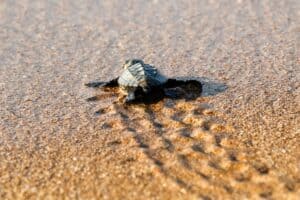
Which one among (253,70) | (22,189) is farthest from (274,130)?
(22,189)

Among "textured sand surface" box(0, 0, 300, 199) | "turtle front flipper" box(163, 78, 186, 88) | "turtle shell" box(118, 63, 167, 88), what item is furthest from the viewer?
"turtle front flipper" box(163, 78, 186, 88)

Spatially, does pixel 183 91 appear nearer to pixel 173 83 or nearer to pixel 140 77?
pixel 173 83

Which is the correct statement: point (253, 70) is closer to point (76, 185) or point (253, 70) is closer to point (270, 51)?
point (270, 51)

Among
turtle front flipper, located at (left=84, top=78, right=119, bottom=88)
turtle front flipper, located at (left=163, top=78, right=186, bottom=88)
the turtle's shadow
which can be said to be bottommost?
the turtle's shadow

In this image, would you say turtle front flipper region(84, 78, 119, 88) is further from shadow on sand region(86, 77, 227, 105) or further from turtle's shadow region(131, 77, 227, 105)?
turtle's shadow region(131, 77, 227, 105)

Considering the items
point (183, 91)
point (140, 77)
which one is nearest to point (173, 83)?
point (183, 91)

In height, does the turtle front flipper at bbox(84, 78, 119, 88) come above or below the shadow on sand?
above

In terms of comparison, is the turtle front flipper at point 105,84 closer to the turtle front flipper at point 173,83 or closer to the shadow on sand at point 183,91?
the shadow on sand at point 183,91

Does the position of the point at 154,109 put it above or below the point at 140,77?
below

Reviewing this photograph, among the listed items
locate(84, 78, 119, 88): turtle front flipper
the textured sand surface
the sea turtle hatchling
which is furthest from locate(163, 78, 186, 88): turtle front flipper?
locate(84, 78, 119, 88): turtle front flipper
